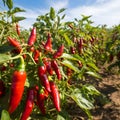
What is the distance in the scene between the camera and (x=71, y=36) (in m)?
5.30

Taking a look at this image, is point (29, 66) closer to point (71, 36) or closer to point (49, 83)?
point (49, 83)

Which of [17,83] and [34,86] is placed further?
[34,86]

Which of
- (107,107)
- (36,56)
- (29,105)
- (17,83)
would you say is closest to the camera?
(17,83)

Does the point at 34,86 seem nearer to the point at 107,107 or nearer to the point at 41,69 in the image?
the point at 41,69

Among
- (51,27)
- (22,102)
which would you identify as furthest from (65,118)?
(51,27)

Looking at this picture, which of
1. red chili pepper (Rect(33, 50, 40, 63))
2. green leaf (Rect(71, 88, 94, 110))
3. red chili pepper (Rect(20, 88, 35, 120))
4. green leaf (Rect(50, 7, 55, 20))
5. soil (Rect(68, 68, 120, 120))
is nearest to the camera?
red chili pepper (Rect(20, 88, 35, 120))

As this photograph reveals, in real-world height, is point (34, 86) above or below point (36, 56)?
below

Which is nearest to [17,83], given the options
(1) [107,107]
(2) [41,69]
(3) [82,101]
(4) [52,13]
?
(2) [41,69]

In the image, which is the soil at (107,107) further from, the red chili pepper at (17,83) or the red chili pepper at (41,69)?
the red chili pepper at (17,83)

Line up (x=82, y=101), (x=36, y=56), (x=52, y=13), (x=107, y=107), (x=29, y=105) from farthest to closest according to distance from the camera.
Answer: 1. (x=107, y=107)
2. (x=52, y=13)
3. (x=82, y=101)
4. (x=36, y=56)
5. (x=29, y=105)

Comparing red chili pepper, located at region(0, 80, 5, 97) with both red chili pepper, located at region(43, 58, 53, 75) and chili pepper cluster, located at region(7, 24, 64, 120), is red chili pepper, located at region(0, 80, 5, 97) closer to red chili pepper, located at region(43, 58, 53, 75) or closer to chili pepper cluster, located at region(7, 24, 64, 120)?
chili pepper cluster, located at region(7, 24, 64, 120)

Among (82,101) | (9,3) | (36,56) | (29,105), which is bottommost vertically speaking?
(82,101)

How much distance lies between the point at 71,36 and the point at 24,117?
372 centimetres

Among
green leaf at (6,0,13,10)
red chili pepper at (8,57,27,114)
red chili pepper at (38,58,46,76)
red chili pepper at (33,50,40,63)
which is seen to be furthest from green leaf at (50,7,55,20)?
red chili pepper at (8,57,27,114)
